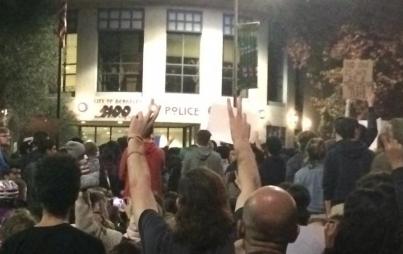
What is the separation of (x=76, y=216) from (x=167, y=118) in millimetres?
31077

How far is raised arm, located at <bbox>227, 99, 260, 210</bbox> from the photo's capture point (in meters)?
4.89

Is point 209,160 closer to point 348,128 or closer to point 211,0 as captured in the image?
point 348,128

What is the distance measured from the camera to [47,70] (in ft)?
103

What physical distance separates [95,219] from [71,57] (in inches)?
1291

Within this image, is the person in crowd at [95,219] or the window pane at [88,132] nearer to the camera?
the person in crowd at [95,219]

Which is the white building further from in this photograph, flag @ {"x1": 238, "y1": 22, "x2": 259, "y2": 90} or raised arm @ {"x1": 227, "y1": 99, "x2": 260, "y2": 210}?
raised arm @ {"x1": 227, "y1": 99, "x2": 260, "y2": 210}

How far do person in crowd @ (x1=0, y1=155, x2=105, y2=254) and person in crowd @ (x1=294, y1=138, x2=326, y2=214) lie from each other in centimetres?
550

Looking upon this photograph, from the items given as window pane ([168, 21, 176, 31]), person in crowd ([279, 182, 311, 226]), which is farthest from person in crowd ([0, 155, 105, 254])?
window pane ([168, 21, 176, 31])

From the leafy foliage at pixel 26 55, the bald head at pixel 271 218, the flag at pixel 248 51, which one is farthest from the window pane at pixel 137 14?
the bald head at pixel 271 218

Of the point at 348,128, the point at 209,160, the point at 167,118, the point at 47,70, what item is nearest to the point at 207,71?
the point at 167,118

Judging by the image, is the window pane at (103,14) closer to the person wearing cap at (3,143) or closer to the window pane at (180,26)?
the window pane at (180,26)

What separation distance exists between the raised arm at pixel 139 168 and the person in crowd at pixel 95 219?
2.62 metres

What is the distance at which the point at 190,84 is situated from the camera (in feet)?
126

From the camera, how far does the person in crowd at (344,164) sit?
29.0 ft
